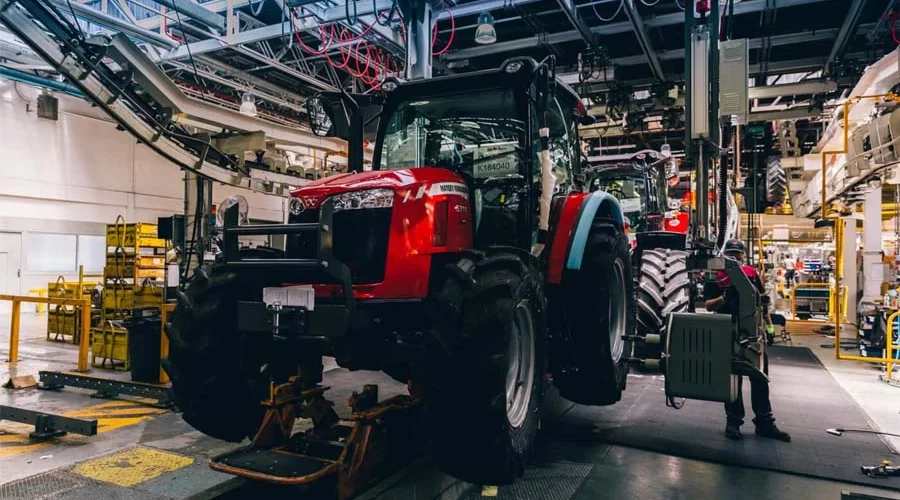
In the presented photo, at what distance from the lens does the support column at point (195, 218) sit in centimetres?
626

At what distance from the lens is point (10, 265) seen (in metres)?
14.7

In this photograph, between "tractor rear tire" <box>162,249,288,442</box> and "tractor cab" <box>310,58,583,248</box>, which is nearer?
"tractor rear tire" <box>162,249,288,442</box>

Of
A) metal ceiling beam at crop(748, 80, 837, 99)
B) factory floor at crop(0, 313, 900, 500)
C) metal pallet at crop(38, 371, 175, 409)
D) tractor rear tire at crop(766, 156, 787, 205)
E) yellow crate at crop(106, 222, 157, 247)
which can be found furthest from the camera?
tractor rear tire at crop(766, 156, 787, 205)

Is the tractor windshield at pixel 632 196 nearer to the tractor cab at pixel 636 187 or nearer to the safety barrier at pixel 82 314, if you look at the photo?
the tractor cab at pixel 636 187

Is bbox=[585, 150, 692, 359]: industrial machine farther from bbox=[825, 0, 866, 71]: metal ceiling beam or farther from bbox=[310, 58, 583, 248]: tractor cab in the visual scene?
bbox=[825, 0, 866, 71]: metal ceiling beam

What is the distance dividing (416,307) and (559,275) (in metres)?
1.09

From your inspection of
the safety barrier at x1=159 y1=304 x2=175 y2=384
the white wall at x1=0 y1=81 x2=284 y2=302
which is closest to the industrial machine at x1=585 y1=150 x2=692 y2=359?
the safety barrier at x1=159 y1=304 x2=175 y2=384

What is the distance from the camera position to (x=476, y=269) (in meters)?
3.04

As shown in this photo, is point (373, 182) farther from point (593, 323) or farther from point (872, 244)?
point (872, 244)

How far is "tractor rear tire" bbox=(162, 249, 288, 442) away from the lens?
344cm

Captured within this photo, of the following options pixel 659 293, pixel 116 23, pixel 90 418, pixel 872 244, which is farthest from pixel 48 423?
pixel 872 244

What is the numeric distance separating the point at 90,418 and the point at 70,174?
11.9m

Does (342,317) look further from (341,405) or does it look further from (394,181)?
(341,405)

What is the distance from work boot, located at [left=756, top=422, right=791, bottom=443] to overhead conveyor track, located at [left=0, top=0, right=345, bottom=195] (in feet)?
18.5
